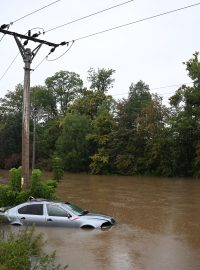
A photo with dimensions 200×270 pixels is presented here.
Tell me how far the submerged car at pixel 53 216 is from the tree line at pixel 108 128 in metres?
28.7

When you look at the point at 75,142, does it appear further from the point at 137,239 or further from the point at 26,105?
the point at 137,239

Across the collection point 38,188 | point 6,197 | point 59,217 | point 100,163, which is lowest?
point 59,217

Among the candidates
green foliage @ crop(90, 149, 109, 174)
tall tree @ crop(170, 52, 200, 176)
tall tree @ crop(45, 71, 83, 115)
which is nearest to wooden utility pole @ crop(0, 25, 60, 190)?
tall tree @ crop(170, 52, 200, 176)

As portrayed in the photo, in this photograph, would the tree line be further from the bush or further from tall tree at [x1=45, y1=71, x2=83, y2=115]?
the bush

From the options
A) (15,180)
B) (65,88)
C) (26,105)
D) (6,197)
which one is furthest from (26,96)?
(65,88)

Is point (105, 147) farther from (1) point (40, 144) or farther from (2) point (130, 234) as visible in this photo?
(2) point (130, 234)

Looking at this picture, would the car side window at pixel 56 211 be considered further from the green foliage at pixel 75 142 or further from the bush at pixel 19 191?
the green foliage at pixel 75 142

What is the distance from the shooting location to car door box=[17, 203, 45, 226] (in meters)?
18.4

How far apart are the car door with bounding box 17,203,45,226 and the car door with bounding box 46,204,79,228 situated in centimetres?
26

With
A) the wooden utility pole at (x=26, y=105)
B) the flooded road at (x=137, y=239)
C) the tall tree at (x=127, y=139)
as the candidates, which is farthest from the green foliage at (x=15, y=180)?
the tall tree at (x=127, y=139)

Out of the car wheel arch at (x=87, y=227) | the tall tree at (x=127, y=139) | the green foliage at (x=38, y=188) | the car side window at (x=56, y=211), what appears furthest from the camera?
the tall tree at (x=127, y=139)

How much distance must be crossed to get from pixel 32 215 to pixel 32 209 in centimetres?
24

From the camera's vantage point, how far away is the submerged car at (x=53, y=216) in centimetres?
1806

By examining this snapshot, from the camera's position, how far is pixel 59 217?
18250 millimetres
